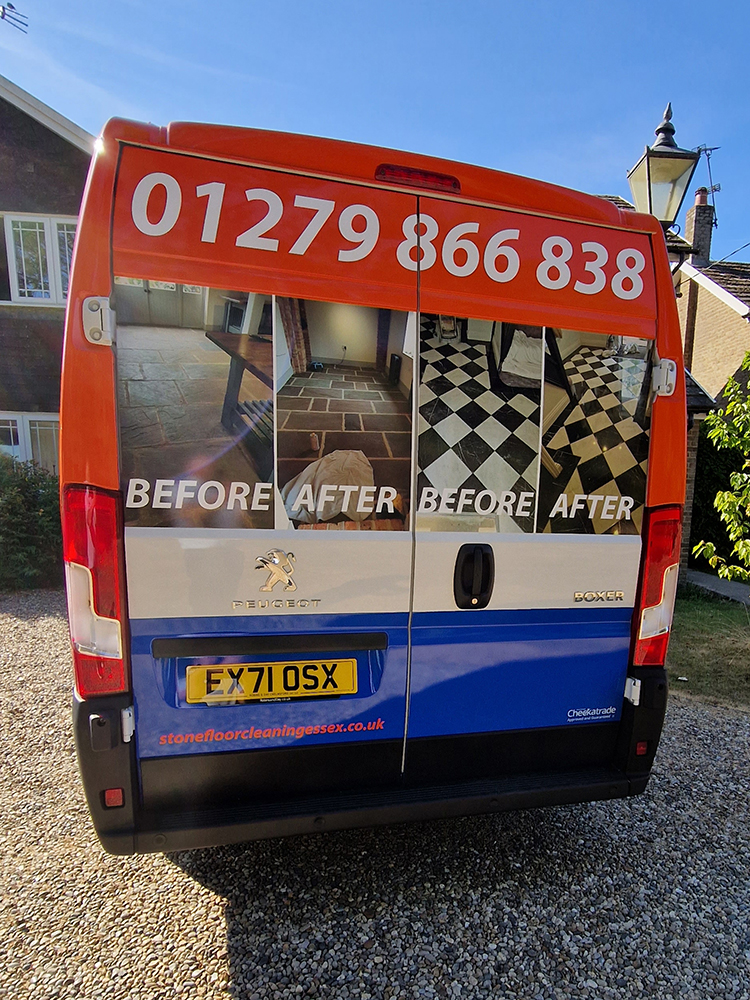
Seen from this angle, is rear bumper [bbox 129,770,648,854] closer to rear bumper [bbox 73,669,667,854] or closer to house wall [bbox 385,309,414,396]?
rear bumper [bbox 73,669,667,854]

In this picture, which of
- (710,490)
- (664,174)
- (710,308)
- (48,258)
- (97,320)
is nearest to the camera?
(97,320)

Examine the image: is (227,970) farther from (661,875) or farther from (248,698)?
(661,875)

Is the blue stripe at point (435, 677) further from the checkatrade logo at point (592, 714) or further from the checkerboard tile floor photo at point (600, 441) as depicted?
the checkerboard tile floor photo at point (600, 441)

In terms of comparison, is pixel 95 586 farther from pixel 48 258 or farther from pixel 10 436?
pixel 48 258

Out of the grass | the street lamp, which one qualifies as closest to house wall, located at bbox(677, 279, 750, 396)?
the grass

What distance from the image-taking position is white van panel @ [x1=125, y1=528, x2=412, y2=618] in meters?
1.96

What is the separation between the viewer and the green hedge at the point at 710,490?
10703 millimetres

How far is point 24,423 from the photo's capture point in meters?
10.3

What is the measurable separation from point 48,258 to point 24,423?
293 centimetres

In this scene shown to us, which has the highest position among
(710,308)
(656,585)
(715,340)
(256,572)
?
(710,308)

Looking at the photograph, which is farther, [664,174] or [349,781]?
[664,174]

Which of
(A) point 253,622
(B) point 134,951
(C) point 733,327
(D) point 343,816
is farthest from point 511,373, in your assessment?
(C) point 733,327

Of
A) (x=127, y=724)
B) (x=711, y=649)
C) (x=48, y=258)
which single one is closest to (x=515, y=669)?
(x=127, y=724)

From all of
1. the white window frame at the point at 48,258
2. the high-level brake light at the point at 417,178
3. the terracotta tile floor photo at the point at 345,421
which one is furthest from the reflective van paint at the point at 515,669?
the white window frame at the point at 48,258
